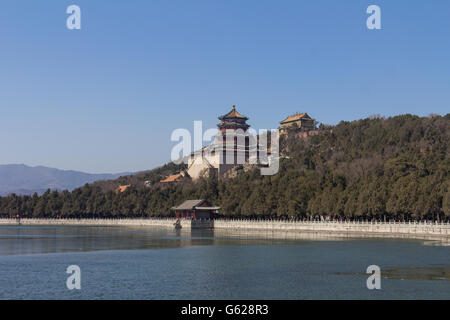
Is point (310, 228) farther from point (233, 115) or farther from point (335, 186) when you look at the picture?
point (233, 115)

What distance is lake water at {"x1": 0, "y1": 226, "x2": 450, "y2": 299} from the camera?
28.5 meters

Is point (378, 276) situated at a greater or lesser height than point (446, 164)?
lesser

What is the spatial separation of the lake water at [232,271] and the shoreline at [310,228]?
20.8 feet

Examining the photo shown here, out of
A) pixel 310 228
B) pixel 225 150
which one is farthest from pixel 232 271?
pixel 225 150

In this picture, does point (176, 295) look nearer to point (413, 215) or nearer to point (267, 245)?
point (267, 245)

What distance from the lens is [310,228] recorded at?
74125 millimetres

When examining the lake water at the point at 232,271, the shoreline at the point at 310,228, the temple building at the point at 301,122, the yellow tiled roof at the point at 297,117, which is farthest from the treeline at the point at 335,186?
the lake water at the point at 232,271

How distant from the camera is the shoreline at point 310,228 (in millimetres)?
59094

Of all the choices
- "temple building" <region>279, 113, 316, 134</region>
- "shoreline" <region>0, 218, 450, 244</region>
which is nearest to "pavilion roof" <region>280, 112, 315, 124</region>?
"temple building" <region>279, 113, 316, 134</region>

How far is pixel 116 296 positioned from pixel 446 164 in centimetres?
4859

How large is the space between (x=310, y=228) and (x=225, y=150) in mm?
58879

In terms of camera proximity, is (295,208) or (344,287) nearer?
(344,287)

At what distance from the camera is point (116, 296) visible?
27859mm
